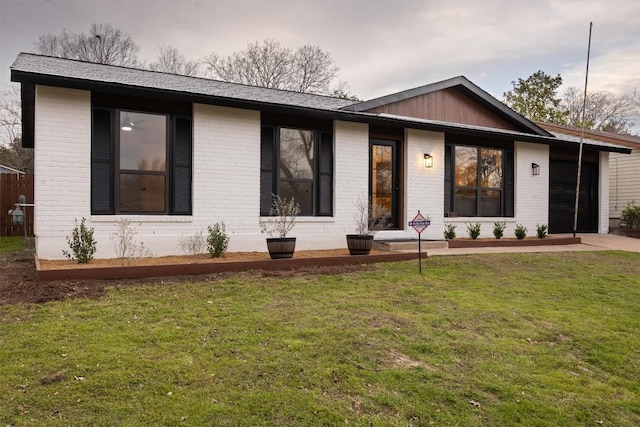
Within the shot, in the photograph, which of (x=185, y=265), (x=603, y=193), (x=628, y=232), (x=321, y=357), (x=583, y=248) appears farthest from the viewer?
(x=603, y=193)

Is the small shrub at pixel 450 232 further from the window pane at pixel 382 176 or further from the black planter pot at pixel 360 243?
the black planter pot at pixel 360 243

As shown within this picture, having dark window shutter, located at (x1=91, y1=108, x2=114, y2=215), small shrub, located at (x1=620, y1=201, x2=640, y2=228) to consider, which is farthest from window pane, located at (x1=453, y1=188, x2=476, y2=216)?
dark window shutter, located at (x1=91, y1=108, x2=114, y2=215)

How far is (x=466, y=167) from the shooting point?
36.5ft

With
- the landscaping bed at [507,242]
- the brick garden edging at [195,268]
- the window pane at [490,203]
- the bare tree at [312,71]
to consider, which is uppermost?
the bare tree at [312,71]

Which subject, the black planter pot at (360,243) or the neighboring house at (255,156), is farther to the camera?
the black planter pot at (360,243)

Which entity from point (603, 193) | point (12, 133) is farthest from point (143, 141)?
point (12, 133)

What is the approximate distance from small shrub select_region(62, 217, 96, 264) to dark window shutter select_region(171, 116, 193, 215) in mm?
1565

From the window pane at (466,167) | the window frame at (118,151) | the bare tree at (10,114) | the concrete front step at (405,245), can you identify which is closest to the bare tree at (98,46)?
the bare tree at (10,114)

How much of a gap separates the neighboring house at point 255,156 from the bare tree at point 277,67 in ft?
49.7

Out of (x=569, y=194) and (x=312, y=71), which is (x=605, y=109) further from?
(x=569, y=194)

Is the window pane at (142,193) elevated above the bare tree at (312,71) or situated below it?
below

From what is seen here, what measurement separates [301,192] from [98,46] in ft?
71.0

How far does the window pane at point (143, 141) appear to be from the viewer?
7383 millimetres

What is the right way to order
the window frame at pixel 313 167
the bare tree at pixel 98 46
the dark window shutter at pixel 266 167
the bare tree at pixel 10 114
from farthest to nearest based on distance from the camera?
the bare tree at pixel 98 46, the bare tree at pixel 10 114, the window frame at pixel 313 167, the dark window shutter at pixel 266 167
